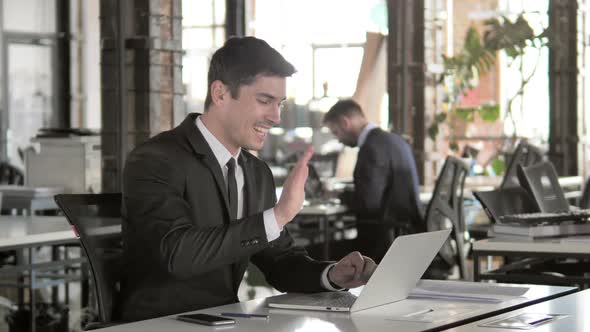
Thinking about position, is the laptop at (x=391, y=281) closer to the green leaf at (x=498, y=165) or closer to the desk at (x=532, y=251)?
the desk at (x=532, y=251)

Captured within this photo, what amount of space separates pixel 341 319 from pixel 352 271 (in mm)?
404

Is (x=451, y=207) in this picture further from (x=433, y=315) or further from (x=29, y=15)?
(x=29, y=15)

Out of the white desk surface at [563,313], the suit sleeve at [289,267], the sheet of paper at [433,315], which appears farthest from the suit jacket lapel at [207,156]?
the white desk surface at [563,313]

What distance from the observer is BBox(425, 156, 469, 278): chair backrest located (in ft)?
20.3

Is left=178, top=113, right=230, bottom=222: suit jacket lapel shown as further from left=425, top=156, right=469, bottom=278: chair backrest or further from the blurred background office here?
left=425, top=156, right=469, bottom=278: chair backrest

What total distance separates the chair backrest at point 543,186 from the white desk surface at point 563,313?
185 cm

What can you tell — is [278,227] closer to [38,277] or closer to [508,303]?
[508,303]

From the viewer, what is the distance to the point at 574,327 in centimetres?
217

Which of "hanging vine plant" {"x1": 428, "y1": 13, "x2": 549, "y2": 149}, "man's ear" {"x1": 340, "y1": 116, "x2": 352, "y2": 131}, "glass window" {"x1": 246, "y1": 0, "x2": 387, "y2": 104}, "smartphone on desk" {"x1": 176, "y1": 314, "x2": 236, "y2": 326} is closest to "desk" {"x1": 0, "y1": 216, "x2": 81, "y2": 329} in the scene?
"smartphone on desk" {"x1": 176, "y1": 314, "x2": 236, "y2": 326}

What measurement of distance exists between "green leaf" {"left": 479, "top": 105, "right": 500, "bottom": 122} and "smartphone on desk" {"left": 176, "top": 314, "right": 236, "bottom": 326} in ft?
29.6

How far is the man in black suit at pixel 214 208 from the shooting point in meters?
2.49

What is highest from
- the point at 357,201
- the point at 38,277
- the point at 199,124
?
the point at 199,124

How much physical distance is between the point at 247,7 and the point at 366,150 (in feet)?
13.6

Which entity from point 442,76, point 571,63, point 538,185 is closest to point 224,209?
point 538,185
